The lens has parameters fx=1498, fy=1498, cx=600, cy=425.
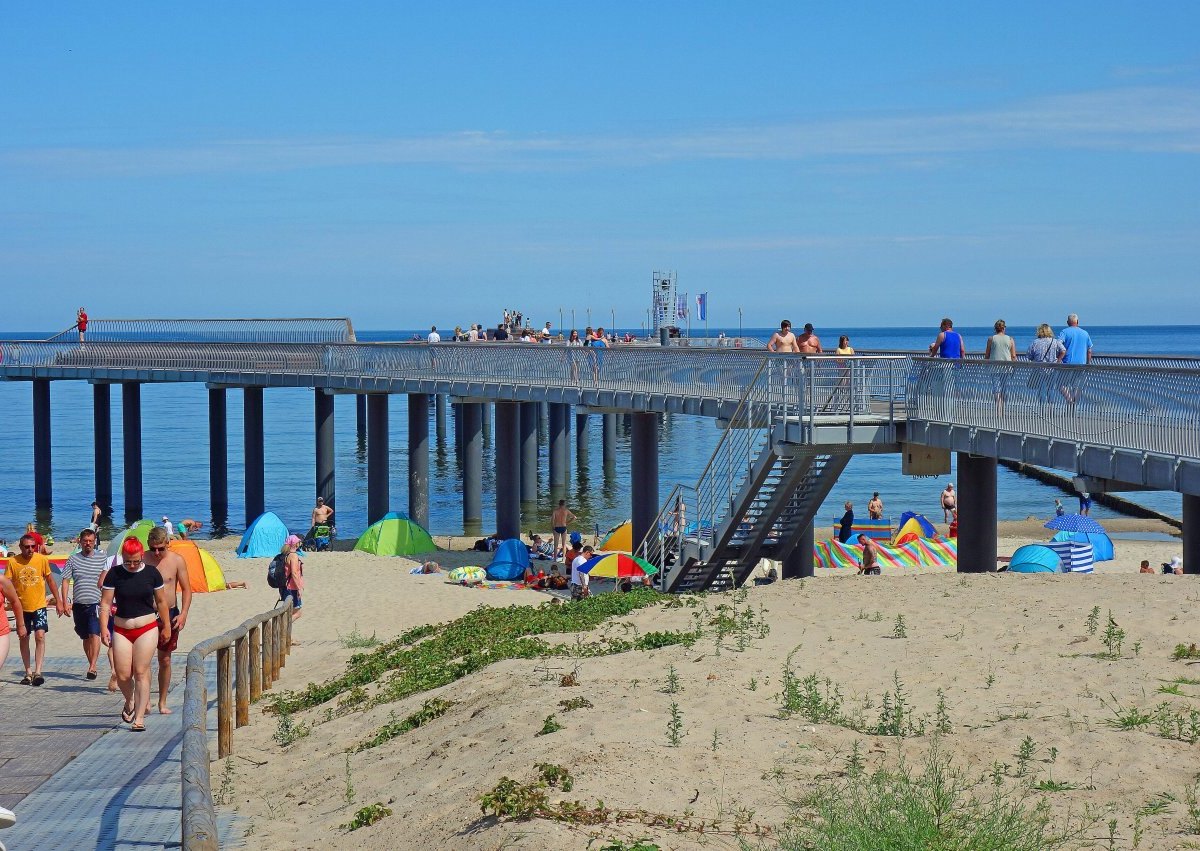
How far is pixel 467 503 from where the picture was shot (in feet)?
129

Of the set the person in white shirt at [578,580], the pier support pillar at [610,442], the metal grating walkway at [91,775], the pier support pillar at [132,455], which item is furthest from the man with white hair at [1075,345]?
the pier support pillar at [610,442]

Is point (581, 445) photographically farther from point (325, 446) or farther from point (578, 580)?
point (578, 580)

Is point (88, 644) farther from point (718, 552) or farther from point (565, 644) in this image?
point (718, 552)

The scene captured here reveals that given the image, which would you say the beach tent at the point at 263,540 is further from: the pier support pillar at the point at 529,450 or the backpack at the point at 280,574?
the pier support pillar at the point at 529,450

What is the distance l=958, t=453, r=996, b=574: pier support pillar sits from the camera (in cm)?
1766

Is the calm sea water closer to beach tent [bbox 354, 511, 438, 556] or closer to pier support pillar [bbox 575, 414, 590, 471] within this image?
pier support pillar [bbox 575, 414, 590, 471]

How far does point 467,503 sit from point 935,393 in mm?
22926

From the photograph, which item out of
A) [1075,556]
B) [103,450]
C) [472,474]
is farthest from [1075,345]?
[103,450]

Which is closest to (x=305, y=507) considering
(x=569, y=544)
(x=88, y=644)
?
(x=569, y=544)

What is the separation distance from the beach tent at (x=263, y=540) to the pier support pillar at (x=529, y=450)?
42.6ft

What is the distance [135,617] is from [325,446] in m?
29.7

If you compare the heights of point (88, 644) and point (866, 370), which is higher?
point (866, 370)

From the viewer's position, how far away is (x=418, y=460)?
36594 millimetres

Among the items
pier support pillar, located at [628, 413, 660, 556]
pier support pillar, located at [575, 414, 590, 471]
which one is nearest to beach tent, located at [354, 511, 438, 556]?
pier support pillar, located at [628, 413, 660, 556]
